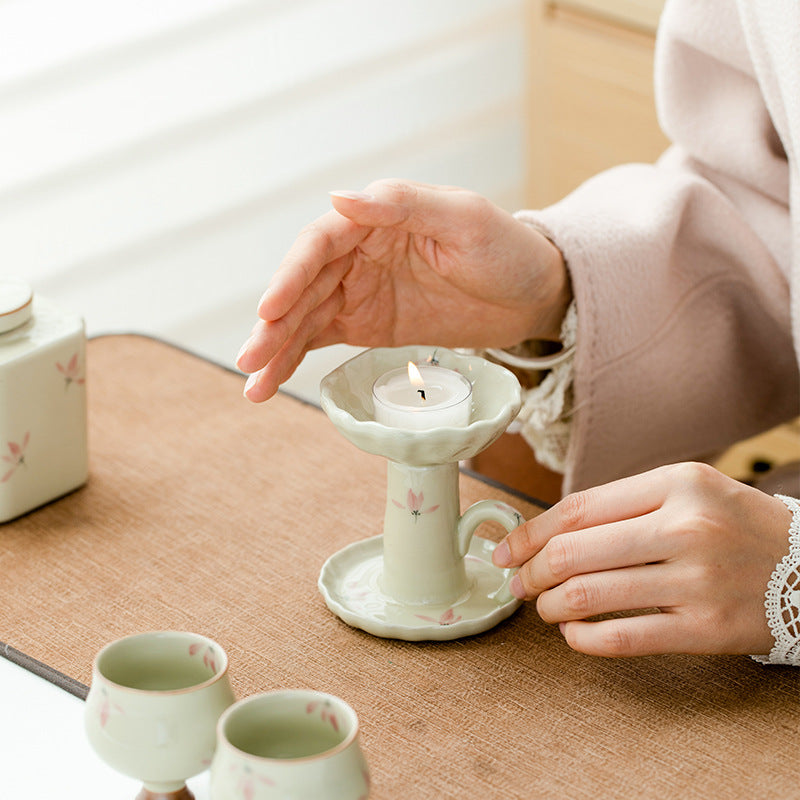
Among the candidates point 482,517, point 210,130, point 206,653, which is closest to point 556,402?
point 482,517

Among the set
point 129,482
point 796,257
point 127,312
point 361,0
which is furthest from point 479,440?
point 361,0

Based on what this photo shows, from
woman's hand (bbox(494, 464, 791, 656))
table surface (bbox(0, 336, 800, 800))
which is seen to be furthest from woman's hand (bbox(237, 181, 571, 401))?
woman's hand (bbox(494, 464, 791, 656))

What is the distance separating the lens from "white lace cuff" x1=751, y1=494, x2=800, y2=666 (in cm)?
62

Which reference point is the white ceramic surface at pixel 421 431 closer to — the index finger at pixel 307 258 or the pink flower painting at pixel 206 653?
the index finger at pixel 307 258

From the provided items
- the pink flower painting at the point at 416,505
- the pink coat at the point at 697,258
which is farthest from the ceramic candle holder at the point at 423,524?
the pink coat at the point at 697,258

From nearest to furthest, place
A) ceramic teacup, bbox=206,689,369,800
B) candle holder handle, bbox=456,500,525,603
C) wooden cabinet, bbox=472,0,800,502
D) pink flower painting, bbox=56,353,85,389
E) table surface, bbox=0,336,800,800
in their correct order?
ceramic teacup, bbox=206,689,369,800 < table surface, bbox=0,336,800,800 < candle holder handle, bbox=456,500,525,603 < pink flower painting, bbox=56,353,85,389 < wooden cabinet, bbox=472,0,800,502

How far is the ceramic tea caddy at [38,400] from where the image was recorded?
0.75m

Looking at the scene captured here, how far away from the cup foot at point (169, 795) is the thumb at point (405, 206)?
1.15 ft

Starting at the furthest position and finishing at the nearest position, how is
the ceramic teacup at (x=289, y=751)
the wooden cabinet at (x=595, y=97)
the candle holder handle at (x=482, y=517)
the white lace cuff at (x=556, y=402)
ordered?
1. the wooden cabinet at (x=595, y=97)
2. the white lace cuff at (x=556, y=402)
3. the candle holder handle at (x=482, y=517)
4. the ceramic teacup at (x=289, y=751)

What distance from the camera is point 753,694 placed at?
622 mm

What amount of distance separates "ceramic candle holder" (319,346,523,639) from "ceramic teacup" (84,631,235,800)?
18cm

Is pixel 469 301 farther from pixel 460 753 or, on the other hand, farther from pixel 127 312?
pixel 127 312

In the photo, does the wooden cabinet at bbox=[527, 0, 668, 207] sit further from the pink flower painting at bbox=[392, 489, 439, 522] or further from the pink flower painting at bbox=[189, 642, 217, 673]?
the pink flower painting at bbox=[189, 642, 217, 673]

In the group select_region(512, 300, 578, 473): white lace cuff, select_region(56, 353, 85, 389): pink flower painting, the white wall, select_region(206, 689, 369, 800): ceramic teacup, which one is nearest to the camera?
select_region(206, 689, 369, 800): ceramic teacup
